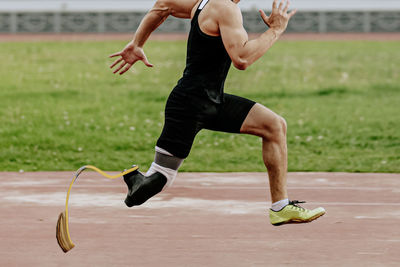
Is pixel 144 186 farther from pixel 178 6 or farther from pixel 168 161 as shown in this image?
pixel 178 6

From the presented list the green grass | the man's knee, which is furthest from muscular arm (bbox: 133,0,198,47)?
the green grass

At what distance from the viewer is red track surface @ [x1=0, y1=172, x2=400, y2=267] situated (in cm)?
588

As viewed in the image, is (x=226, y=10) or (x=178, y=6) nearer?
(x=226, y=10)

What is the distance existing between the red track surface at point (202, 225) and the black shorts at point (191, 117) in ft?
2.50

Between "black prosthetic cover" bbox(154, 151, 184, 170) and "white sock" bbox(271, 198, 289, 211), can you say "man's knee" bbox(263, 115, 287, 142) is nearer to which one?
"white sock" bbox(271, 198, 289, 211)

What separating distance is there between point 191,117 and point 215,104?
205 millimetres

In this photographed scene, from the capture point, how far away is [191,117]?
241 inches

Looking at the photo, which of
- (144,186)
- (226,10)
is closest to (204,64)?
(226,10)

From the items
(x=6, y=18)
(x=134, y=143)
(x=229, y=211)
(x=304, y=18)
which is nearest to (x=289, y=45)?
(x=304, y=18)

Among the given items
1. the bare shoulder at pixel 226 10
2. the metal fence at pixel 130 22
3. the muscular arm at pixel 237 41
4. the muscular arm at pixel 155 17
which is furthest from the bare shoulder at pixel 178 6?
the metal fence at pixel 130 22

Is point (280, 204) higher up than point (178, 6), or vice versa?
point (178, 6)

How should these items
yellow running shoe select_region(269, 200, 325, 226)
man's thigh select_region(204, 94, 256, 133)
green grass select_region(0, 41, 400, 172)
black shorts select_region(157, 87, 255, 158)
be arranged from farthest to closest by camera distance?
1. green grass select_region(0, 41, 400, 172)
2. yellow running shoe select_region(269, 200, 325, 226)
3. man's thigh select_region(204, 94, 256, 133)
4. black shorts select_region(157, 87, 255, 158)

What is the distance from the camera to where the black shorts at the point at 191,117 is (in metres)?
6.10

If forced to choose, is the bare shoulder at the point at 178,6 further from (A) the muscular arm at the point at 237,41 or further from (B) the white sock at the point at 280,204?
(B) the white sock at the point at 280,204
